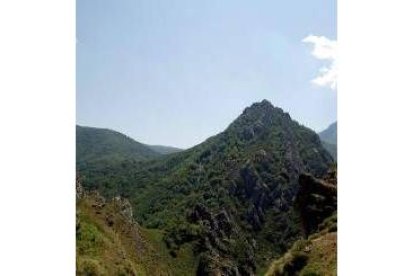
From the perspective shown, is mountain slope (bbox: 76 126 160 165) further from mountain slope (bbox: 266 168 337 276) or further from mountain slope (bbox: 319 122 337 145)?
mountain slope (bbox: 266 168 337 276)

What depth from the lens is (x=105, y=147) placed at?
132 metres

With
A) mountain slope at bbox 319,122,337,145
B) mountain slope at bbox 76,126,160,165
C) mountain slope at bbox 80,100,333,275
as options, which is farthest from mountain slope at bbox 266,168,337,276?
mountain slope at bbox 319,122,337,145

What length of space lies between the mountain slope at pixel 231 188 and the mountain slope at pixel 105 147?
1296 cm

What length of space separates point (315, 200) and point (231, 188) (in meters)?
82.2

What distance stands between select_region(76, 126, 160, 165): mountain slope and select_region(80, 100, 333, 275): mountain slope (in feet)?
42.5

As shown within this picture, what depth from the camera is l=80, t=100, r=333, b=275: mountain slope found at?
82.8 m

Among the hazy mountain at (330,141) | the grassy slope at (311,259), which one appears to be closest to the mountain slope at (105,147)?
the hazy mountain at (330,141)

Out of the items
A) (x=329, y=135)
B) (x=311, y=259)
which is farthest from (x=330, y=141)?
(x=311, y=259)
